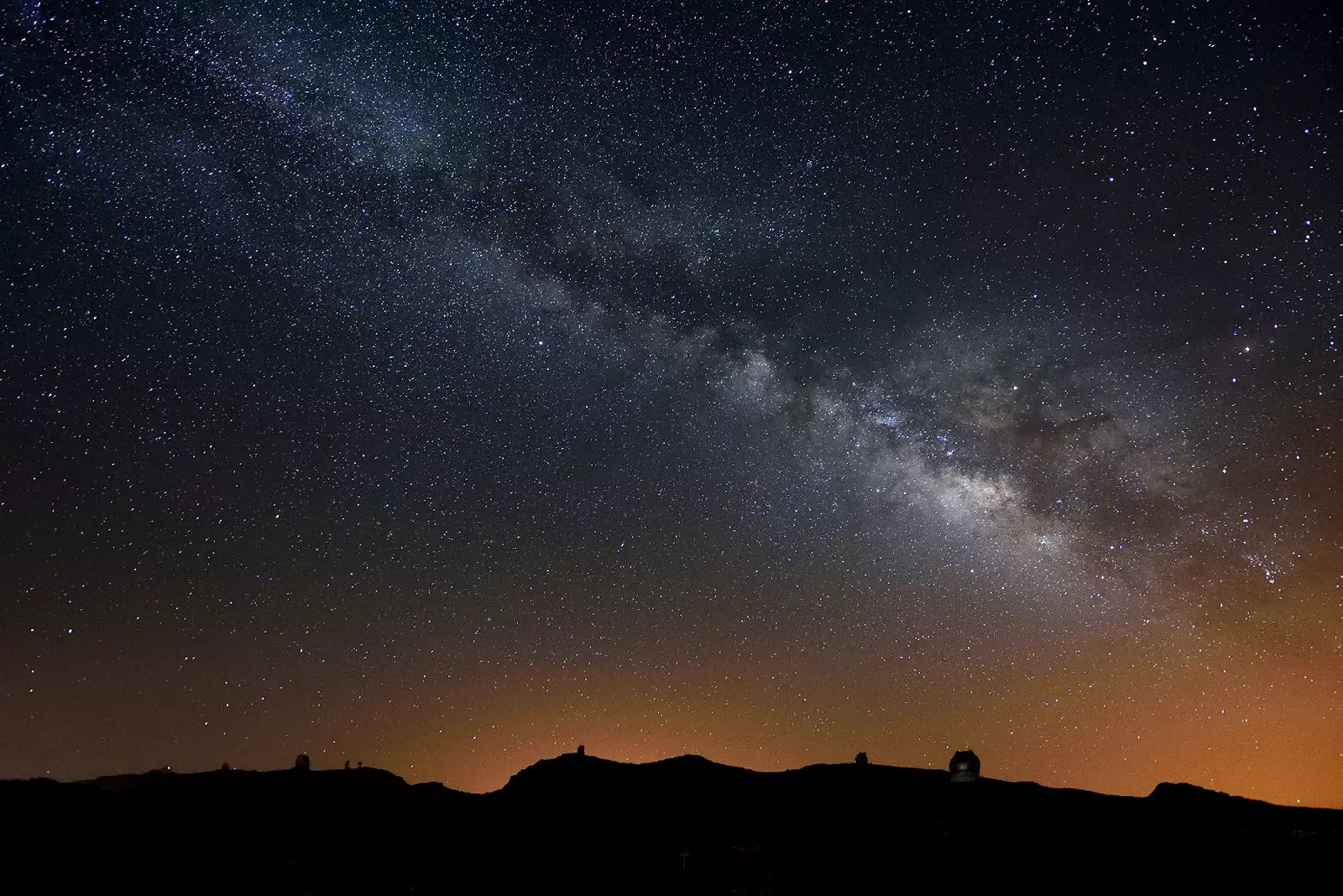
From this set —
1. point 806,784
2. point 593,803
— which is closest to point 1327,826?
point 806,784

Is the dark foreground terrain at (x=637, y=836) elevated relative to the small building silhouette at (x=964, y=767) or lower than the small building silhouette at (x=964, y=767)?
lower

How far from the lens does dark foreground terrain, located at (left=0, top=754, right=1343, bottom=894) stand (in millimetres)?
16766

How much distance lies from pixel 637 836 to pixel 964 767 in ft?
25.7

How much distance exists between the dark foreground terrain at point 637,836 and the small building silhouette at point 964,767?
6.1 inches

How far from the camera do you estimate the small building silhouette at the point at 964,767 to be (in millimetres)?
19047

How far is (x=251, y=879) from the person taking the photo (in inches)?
691

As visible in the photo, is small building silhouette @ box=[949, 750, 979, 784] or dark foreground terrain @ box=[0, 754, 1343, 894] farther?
small building silhouette @ box=[949, 750, 979, 784]

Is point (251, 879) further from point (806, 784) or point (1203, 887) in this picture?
point (1203, 887)

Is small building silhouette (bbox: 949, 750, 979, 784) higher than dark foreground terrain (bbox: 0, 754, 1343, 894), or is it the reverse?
small building silhouette (bbox: 949, 750, 979, 784)

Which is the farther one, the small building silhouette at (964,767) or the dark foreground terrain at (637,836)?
the small building silhouette at (964,767)

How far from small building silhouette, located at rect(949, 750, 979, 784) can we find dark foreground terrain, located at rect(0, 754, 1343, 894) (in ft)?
0.51

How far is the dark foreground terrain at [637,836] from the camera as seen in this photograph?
1677 cm

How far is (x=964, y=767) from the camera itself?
1920 cm

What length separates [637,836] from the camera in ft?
62.2
